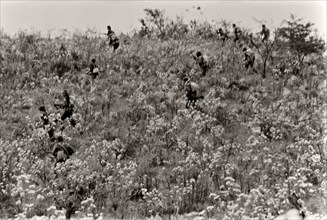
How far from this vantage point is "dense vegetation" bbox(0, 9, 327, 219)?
10258 mm

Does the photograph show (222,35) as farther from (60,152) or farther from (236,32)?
(60,152)

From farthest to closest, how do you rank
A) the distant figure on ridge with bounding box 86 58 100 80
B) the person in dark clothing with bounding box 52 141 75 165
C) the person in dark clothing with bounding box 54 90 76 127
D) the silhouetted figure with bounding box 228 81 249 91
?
the distant figure on ridge with bounding box 86 58 100 80 → the silhouetted figure with bounding box 228 81 249 91 → the person in dark clothing with bounding box 54 90 76 127 → the person in dark clothing with bounding box 52 141 75 165

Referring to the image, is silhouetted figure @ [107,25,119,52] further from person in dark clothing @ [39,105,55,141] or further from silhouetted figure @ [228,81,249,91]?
person in dark clothing @ [39,105,55,141]

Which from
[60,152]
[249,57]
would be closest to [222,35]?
[249,57]

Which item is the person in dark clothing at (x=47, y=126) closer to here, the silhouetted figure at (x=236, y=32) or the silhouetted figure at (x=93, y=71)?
the silhouetted figure at (x=93, y=71)

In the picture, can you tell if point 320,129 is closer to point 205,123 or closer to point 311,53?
point 205,123

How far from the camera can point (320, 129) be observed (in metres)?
14.4

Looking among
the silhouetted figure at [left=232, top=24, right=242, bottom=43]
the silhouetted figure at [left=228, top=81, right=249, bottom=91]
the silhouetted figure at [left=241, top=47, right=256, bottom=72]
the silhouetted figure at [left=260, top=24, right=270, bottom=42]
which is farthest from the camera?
the silhouetted figure at [left=232, top=24, right=242, bottom=43]

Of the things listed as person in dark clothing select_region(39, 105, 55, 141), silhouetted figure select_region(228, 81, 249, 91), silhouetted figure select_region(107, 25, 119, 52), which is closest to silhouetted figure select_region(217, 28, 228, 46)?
silhouetted figure select_region(107, 25, 119, 52)

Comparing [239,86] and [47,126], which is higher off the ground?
[239,86]

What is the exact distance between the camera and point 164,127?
1545 cm

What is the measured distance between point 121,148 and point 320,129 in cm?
587

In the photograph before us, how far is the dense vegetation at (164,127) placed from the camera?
10258 mm

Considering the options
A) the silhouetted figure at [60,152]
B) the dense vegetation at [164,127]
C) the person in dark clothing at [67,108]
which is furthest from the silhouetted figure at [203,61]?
the silhouetted figure at [60,152]
